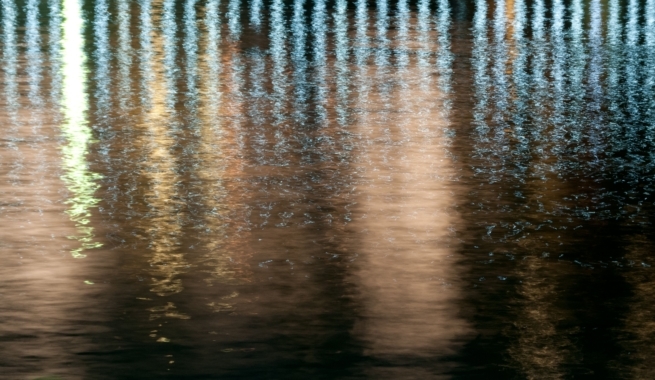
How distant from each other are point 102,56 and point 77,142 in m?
4.65

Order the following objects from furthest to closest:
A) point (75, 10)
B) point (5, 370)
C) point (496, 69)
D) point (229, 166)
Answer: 1. point (75, 10)
2. point (496, 69)
3. point (229, 166)
4. point (5, 370)

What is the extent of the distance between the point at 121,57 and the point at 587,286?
328 inches

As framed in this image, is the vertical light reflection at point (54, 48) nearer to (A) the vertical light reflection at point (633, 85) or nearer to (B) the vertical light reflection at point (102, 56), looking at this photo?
(B) the vertical light reflection at point (102, 56)

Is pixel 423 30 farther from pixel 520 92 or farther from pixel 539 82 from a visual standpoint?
pixel 520 92

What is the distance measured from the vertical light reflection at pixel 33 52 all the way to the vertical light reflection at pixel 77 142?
8.2 inches

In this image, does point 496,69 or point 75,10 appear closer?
point 496,69

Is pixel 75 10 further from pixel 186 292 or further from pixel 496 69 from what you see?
pixel 186 292

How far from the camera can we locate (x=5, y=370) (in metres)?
4.20

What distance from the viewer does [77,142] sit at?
28.0 ft

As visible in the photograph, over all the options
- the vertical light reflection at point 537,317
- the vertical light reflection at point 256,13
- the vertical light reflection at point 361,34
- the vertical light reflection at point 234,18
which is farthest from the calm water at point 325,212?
the vertical light reflection at point 256,13

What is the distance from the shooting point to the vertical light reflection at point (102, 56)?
33.4 ft

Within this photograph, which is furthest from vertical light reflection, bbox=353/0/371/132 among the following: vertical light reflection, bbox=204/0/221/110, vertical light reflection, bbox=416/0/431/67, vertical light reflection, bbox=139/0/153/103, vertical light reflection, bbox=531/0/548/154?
vertical light reflection, bbox=139/0/153/103

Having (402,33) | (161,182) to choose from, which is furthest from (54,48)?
(161,182)

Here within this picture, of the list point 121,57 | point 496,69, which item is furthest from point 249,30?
point 496,69
